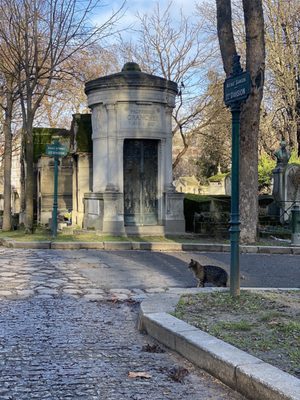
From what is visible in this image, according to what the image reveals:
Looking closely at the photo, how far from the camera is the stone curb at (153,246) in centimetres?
1528

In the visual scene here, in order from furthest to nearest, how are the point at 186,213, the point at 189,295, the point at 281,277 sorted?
the point at 186,213
the point at 281,277
the point at 189,295

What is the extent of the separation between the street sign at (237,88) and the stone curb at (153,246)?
27.9ft

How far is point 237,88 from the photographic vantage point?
7141mm

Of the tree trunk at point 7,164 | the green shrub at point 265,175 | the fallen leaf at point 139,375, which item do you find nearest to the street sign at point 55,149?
the tree trunk at point 7,164

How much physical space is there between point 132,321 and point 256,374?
116 inches

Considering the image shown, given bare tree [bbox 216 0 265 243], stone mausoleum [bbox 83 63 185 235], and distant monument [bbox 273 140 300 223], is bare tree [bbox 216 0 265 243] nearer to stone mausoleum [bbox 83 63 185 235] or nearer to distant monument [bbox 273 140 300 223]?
stone mausoleum [bbox 83 63 185 235]

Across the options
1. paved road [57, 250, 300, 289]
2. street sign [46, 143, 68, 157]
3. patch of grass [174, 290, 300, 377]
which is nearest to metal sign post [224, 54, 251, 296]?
patch of grass [174, 290, 300, 377]

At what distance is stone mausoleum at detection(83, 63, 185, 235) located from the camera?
1788 centimetres

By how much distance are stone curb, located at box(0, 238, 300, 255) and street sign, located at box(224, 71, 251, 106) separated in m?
8.49

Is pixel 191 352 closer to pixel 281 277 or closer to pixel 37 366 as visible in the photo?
pixel 37 366

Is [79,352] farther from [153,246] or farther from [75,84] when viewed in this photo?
[75,84]

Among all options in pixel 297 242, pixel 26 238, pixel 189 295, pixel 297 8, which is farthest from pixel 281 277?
pixel 297 8

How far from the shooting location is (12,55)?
19.2 meters

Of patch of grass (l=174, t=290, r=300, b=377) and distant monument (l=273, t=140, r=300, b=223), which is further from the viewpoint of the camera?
distant monument (l=273, t=140, r=300, b=223)
